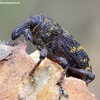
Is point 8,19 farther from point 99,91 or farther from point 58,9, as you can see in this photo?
point 99,91

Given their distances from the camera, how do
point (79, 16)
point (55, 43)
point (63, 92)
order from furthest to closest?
1. point (79, 16)
2. point (55, 43)
3. point (63, 92)

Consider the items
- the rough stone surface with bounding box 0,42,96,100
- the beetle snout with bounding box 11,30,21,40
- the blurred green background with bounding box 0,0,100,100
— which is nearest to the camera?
the rough stone surface with bounding box 0,42,96,100

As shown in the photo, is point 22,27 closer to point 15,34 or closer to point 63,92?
point 15,34

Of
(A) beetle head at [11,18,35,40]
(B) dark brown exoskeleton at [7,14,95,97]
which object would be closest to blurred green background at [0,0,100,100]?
(B) dark brown exoskeleton at [7,14,95,97]

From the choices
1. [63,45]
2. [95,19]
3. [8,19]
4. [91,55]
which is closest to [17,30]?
[63,45]

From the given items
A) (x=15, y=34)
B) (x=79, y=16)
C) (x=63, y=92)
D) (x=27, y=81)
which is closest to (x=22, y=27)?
(x=15, y=34)

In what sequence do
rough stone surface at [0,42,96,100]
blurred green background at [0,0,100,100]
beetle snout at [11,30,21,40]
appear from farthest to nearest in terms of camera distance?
1. blurred green background at [0,0,100,100]
2. beetle snout at [11,30,21,40]
3. rough stone surface at [0,42,96,100]

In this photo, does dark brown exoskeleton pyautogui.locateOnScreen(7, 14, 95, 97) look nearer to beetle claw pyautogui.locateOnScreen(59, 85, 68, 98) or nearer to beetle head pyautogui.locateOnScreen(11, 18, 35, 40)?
beetle head pyautogui.locateOnScreen(11, 18, 35, 40)
